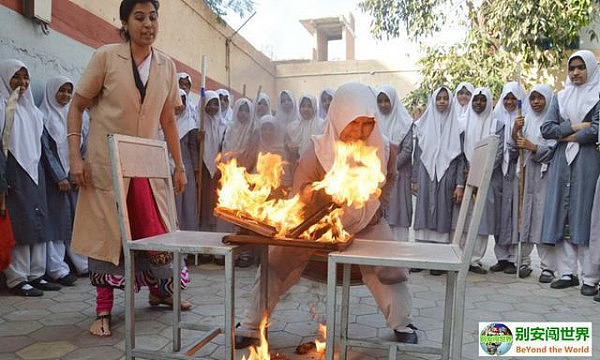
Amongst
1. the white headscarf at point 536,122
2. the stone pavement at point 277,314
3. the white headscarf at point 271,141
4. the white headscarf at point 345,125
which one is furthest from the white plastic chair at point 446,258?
the white headscarf at point 271,141

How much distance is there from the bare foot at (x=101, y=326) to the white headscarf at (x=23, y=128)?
5.52ft

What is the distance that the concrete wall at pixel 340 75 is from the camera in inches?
537

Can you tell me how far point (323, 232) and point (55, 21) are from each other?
4.39 m

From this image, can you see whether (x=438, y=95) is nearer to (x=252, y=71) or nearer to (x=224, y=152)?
(x=224, y=152)

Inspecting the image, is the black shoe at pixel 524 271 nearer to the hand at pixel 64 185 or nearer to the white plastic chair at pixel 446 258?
→ the white plastic chair at pixel 446 258

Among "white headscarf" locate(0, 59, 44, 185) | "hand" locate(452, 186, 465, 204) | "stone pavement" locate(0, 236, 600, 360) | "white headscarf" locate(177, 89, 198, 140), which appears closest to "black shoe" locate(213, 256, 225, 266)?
"stone pavement" locate(0, 236, 600, 360)

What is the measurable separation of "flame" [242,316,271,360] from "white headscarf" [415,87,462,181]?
10.1 ft

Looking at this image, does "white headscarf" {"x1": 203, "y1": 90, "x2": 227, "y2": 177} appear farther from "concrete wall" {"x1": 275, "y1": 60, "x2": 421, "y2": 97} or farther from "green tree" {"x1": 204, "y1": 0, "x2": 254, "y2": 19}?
"concrete wall" {"x1": 275, "y1": 60, "x2": 421, "y2": 97}

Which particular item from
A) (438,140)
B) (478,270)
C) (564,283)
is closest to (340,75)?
(438,140)

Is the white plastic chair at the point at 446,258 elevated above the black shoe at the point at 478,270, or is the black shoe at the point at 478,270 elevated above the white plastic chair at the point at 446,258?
the white plastic chair at the point at 446,258

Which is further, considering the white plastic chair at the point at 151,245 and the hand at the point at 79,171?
the hand at the point at 79,171

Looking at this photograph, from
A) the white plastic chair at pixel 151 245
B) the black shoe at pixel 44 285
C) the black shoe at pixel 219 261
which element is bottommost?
the black shoe at pixel 219 261

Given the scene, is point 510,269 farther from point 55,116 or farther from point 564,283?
point 55,116

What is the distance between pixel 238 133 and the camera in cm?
564
